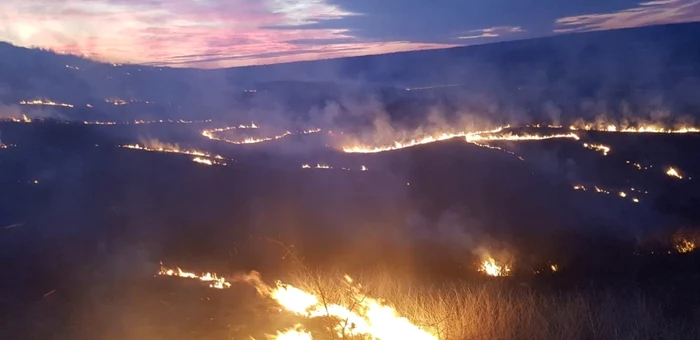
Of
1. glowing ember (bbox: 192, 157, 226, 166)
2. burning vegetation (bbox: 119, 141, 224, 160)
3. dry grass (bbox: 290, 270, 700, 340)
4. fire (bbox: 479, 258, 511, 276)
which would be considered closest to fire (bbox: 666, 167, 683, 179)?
fire (bbox: 479, 258, 511, 276)

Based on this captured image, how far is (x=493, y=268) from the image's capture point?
12484 mm

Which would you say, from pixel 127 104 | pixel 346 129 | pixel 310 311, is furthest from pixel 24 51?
pixel 310 311

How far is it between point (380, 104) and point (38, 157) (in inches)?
1374

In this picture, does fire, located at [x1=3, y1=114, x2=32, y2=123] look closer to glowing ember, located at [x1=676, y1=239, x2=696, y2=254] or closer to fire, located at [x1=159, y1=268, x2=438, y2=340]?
glowing ember, located at [x1=676, y1=239, x2=696, y2=254]

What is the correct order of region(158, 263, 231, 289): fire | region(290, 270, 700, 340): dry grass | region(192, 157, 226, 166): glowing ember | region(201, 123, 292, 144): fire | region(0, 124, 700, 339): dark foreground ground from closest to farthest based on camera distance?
region(290, 270, 700, 340): dry grass < region(0, 124, 700, 339): dark foreground ground < region(158, 263, 231, 289): fire < region(192, 157, 226, 166): glowing ember < region(201, 123, 292, 144): fire

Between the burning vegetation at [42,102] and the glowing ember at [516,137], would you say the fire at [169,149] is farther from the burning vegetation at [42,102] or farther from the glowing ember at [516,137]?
the burning vegetation at [42,102]

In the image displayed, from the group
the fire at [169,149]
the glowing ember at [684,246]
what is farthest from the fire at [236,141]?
the glowing ember at [684,246]

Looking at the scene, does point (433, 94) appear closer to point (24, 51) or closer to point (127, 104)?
point (127, 104)

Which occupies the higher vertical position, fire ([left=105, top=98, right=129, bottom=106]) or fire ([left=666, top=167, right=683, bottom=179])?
fire ([left=666, top=167, right=683, bottom=179])

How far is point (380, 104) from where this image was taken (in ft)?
181

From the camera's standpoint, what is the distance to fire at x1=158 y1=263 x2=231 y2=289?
985 cm

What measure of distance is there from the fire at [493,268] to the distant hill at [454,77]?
32.5 meters

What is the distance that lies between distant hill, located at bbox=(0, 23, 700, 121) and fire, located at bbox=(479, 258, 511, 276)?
32528mm

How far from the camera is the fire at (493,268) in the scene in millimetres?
12258
